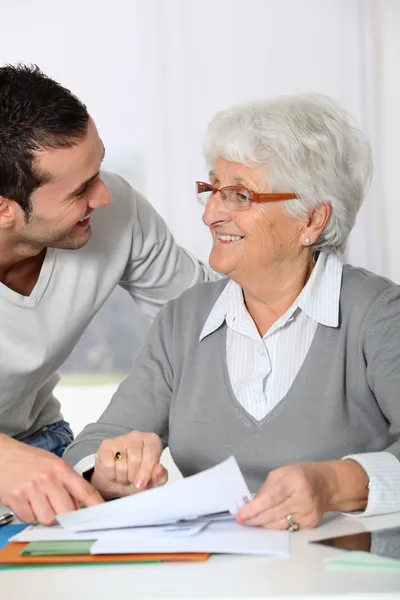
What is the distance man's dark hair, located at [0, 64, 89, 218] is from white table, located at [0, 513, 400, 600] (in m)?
0.95

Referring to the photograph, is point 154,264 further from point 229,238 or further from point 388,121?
point 388,121

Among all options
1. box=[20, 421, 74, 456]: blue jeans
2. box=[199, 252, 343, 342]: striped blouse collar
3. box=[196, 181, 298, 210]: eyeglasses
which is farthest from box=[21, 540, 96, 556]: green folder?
box=[20, 421, 74, 456]: blue jeans

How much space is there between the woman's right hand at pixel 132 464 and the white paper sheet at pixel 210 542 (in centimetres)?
21

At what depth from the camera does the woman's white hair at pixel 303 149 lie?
175 cm

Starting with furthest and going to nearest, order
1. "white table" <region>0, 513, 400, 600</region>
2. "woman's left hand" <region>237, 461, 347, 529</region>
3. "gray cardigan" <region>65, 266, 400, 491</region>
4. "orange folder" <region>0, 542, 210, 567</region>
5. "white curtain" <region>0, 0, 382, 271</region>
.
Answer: "white curtain" <region>0, 0, 382, 271</region>
"gray cardigan" <region>65, 266, 400, 491</region>
"woman's left hand" <region>237, 461, 347, 529</region>
"orange folder" <region>0, 542, 210, 567</region>
"white table" <region>0, 513, 400, 600</region>

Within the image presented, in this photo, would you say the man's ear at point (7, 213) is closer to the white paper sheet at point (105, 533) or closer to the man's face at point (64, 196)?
the man's face at point (64, 196)

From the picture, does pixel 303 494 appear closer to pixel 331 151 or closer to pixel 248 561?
pixel 248 561

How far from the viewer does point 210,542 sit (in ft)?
4.02

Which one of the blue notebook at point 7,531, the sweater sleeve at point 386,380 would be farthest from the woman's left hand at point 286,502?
the blue notebook at point 7,531

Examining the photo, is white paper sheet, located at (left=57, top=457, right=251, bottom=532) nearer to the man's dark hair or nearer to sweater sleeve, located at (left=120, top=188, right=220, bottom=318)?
the man's dark hair

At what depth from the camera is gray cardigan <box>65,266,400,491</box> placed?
1638mm

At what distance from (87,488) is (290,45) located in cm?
348

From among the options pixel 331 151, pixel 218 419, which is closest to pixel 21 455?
pixel 218 419

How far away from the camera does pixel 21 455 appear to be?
4.85 ft
